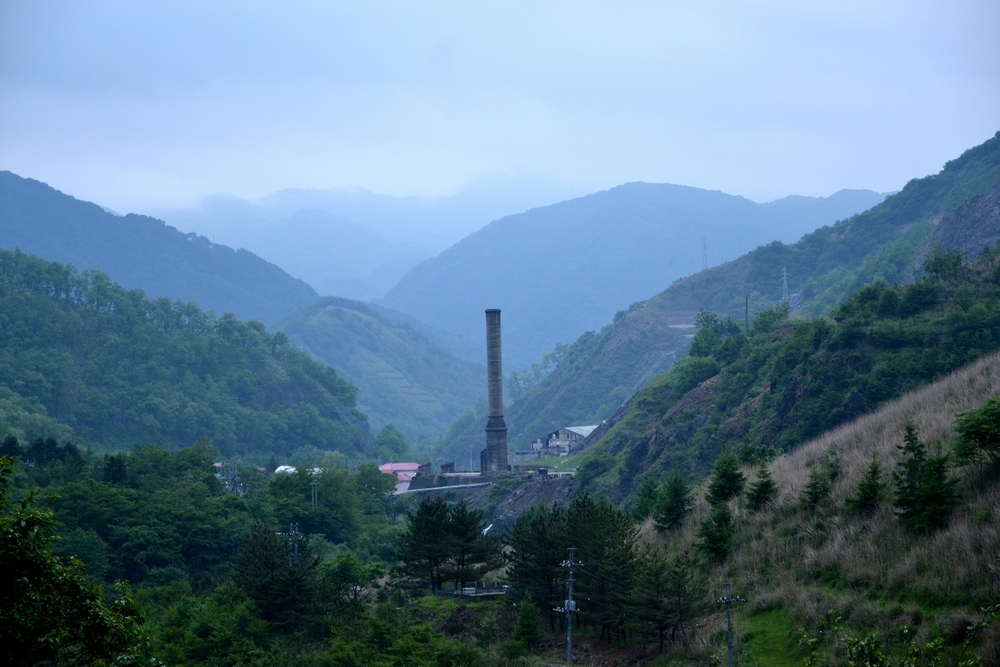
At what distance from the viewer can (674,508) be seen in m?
28.3

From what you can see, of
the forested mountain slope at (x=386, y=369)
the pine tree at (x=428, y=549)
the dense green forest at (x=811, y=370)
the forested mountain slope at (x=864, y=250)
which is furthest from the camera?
the forested mountain slope at (x=386, y=369)

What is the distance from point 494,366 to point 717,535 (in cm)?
5209

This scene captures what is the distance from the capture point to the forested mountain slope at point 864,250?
9256cm

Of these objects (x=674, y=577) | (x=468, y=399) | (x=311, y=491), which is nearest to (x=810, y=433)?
(x=311, y=491)

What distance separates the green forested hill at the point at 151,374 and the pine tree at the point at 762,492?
7390 cm

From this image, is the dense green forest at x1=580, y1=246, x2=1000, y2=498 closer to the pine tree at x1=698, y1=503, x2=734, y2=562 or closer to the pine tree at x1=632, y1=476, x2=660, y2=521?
the pine tree at x1=632, y1=476, x2=660, y2=521

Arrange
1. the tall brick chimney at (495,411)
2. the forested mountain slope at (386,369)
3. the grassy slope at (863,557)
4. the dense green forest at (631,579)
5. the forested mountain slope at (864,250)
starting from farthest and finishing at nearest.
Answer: the forested mountain slope at (386,369) → the forested mountain slope at (864,250) → the tall brick chimney at (495,411) → the grassy slope at (863,557) → the dense green forest at (631,579)

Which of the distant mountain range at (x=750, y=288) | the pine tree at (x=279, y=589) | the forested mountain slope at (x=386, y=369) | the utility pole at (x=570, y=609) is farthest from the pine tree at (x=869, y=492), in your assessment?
the forested mountain slope at (x=386, y=369)

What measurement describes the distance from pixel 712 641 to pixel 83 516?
2971 cm

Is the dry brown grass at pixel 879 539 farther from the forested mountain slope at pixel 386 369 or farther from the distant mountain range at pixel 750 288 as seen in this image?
the forested mountain slope at pixel 386 369

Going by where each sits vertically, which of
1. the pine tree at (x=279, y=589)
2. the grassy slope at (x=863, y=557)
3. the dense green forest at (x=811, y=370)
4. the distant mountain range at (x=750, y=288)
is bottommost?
the pine tree at (x=279, y=589)

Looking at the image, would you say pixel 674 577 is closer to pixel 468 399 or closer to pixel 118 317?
pixel 118 317

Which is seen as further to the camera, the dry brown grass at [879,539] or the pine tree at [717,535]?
the pine tree at [717,535]

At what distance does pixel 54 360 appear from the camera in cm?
9750
